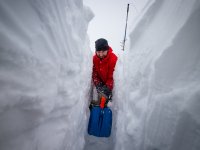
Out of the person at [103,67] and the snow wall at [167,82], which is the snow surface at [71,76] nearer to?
the snow wall at [167,82]

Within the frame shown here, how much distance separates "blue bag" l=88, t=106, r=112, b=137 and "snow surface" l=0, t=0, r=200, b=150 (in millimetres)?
874

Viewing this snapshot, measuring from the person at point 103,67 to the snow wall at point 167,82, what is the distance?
143 cm

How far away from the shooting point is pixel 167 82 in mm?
1147

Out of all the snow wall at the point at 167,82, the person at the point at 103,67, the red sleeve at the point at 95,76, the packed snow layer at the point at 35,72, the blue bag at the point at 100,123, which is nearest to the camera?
the packed snow layer at the point at 35,72

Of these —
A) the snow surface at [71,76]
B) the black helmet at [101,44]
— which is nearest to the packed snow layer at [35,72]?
the snow surface at [71,76]

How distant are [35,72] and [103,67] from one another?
98.8 inches

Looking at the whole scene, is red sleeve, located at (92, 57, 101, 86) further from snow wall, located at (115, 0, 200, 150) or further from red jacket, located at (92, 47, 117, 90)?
snow wall, located at (115, 0, 200, 150)

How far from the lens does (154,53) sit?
1350 mm

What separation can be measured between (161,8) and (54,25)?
3.54ft

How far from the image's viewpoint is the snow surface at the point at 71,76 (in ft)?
2.36

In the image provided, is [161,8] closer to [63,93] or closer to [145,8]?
[145,8]

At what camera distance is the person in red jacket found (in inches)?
122

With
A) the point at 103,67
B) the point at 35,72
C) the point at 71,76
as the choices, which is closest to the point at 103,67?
the point at 103,67

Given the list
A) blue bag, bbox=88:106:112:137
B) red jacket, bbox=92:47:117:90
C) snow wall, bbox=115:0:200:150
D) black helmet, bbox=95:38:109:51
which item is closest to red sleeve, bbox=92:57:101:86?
red jacket, bbox=92:47:117:90
